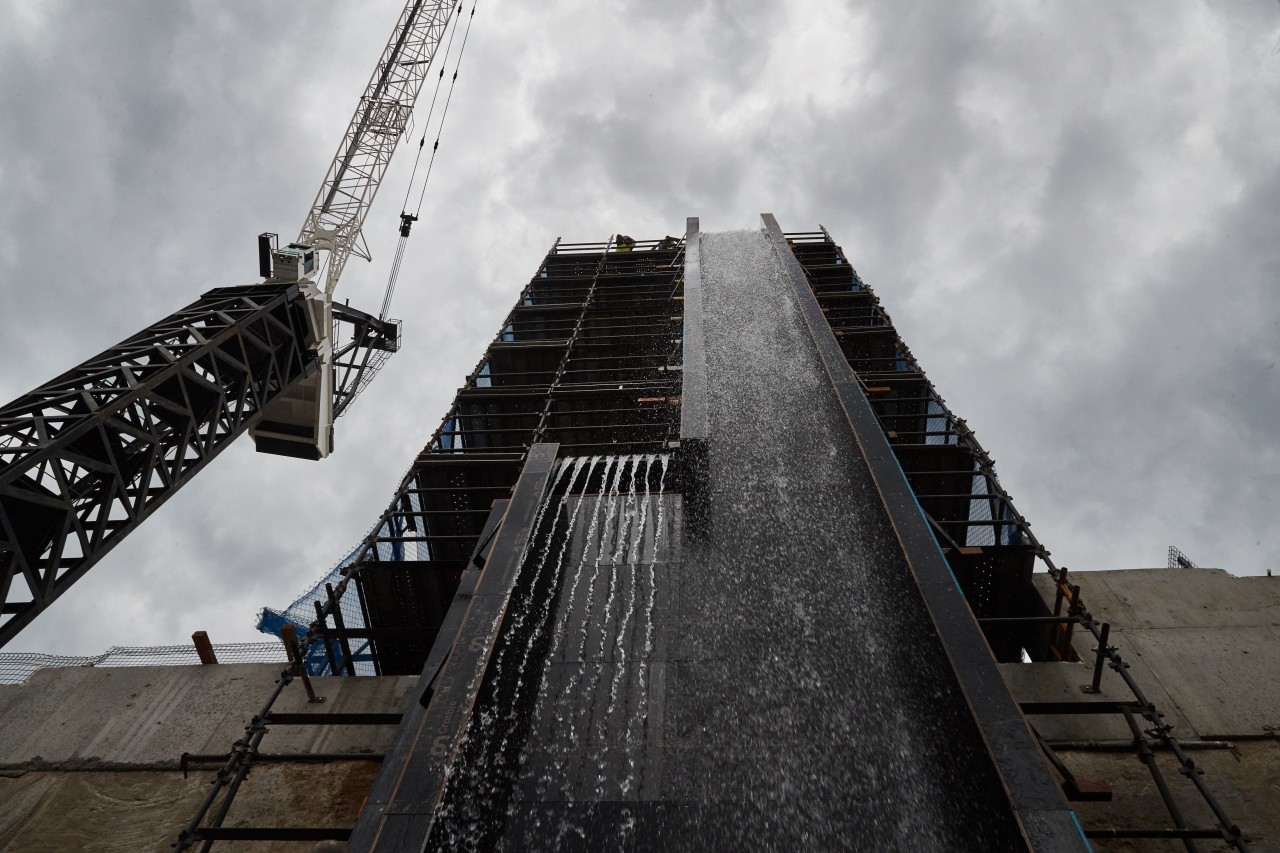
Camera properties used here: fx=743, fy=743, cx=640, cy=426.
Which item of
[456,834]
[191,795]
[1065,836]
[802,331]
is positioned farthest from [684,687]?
[802,331]

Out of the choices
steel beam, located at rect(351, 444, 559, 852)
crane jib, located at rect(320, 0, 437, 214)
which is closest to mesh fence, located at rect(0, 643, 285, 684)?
steel beam, located at rect(351, 444, 559, 852)

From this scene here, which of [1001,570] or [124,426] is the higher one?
[124,426]

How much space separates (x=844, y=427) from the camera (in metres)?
13.1

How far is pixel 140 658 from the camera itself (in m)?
12.0

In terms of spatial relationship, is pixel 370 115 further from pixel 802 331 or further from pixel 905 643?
pixel 905 643

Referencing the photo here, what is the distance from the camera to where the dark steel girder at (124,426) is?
12.4m

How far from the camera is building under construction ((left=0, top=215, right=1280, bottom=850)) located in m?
6.52

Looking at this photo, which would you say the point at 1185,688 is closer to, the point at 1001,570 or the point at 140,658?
the point at 1001,570

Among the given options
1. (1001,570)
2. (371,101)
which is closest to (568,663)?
(1001,570)

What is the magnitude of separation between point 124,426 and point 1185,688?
17792 mm

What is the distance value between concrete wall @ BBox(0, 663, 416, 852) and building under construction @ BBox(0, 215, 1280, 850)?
0.04m

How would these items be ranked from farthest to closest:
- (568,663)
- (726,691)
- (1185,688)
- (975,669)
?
1. (1185,688)
2. (568,663)
3. (726,691)
4. (975,669)

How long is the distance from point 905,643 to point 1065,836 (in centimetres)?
253

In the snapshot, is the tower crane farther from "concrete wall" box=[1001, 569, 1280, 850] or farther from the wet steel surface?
"concrete wall" box=[1001, 569, 1280, 850]
